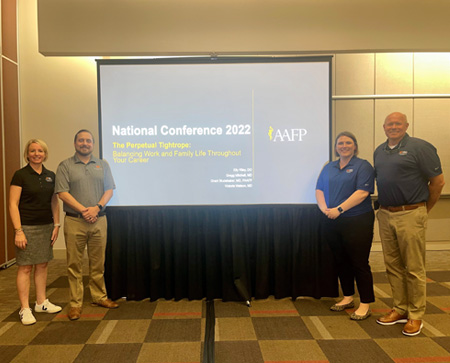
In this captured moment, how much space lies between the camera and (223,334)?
2.57m

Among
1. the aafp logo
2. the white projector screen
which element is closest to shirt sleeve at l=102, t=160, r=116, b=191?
the white projector screen

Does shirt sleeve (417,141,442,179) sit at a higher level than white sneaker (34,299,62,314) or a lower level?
higher

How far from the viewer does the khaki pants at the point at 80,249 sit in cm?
289

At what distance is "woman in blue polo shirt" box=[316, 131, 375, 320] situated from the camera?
273 centimetres

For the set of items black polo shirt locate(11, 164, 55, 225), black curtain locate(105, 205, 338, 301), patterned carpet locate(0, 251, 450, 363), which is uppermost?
black polo shirt locate(11, 164, 55, 225)

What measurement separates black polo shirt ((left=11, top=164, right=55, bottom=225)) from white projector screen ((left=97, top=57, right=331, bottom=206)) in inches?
22.8

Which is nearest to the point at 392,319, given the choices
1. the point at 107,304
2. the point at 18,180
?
the point at 107,304

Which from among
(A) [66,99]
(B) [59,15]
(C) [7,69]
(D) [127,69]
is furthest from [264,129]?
(C) [7,69]

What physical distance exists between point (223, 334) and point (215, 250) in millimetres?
843

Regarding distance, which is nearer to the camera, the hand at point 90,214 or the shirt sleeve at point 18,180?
the shirt sleeve at point 18,180

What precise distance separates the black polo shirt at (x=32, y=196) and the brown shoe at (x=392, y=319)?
298cm

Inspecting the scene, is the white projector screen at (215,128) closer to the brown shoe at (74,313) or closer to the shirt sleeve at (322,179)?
the shirt sleeve at (322,179)

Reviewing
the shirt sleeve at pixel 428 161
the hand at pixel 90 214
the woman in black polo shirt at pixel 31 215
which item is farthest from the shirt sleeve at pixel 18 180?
the shirt sleeve at pixel 428 161

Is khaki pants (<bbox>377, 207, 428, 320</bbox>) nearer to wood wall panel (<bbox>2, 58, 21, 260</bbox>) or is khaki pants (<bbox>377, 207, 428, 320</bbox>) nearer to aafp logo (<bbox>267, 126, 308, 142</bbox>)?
aafp logo (<bbox>267, 126, 308, 142</bbox>)
